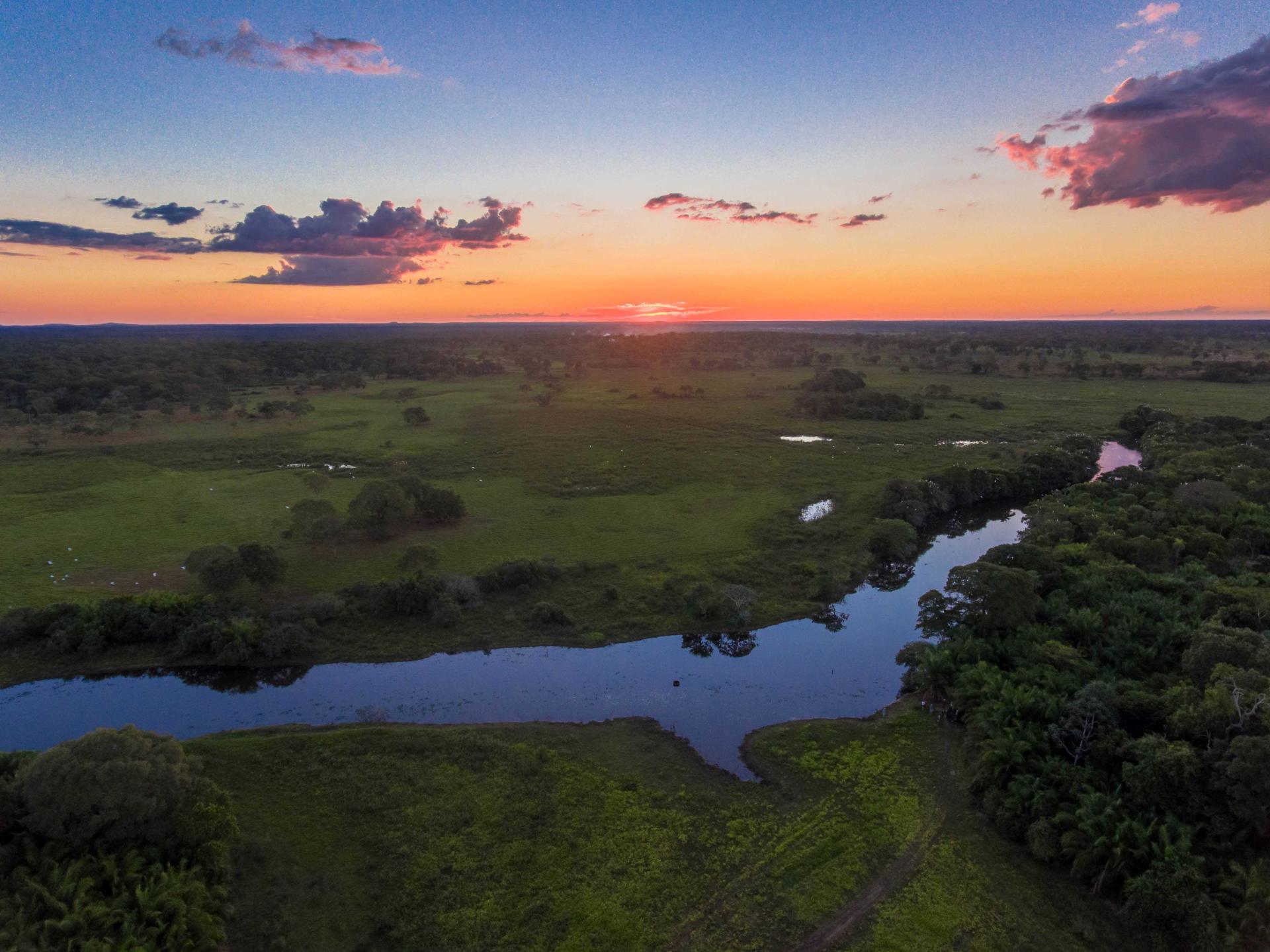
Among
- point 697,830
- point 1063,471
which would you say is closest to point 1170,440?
point 1063,471

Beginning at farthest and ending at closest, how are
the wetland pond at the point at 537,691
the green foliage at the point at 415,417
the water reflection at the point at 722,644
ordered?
1. the green foliage at the point at 415,417
2. the water reflection at the point at 722,644
3. the wetland pond at the point at 537,691

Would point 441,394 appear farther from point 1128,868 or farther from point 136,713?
point 1128,868

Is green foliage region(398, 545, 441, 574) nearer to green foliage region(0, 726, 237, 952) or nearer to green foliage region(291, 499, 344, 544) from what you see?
green foliage region(291, 499, 344, 544)

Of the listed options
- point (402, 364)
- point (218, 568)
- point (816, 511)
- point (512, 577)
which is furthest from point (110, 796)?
point (402, 364)

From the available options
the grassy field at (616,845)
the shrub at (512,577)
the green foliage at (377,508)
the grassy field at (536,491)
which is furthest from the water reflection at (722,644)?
the green foliage at (377,508)

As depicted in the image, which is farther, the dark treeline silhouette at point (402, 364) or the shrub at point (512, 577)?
the dark treeline silhouette at point (402, 364)

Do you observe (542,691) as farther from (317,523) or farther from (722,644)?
(317,523)

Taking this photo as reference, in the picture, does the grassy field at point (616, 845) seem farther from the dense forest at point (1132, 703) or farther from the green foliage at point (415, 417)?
the green foliage at point (415, 417)

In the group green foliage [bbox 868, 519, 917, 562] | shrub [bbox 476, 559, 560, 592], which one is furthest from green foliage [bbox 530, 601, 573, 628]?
green foliage [bbox 868, 519, 917, 562]
